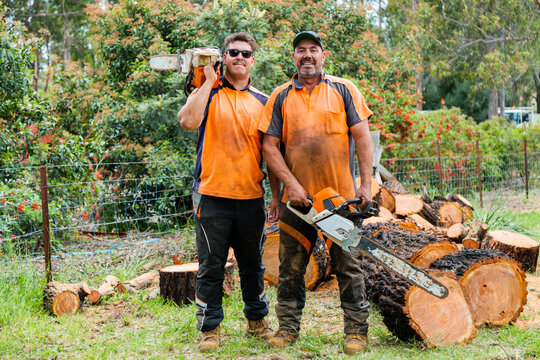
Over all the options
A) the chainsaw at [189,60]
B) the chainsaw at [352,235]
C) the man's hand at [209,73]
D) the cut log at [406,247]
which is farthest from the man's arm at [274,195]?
the cut log at [406,247]

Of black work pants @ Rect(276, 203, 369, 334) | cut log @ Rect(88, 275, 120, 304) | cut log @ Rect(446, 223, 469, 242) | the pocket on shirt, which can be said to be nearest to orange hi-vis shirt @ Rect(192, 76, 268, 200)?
black work pants @ Rect(276, 203, 369, 334)

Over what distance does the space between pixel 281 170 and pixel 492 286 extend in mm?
1806

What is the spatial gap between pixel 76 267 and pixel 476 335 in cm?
379

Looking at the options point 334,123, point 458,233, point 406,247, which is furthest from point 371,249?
point 458,233

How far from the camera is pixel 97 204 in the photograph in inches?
204

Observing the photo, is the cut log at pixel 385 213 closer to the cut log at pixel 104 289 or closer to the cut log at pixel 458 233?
the cut log at pixel 458 233

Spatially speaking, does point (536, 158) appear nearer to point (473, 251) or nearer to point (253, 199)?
point (473, 251)

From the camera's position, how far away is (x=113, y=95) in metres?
8.80

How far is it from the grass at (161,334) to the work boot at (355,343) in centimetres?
5

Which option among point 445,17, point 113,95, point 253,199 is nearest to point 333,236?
point 253,199

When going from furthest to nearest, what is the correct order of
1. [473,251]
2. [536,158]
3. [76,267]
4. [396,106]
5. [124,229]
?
1. [536,158]
2. [396,106]
3. [124,229]
4. [76,267]
5. [473,251]

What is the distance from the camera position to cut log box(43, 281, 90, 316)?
13.7 ft

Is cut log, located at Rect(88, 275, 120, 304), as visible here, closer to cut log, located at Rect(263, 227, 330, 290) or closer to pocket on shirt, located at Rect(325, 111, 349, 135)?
cut log, located at Rect(263, 227, 330, 290)

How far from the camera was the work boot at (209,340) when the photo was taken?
3.40 m
